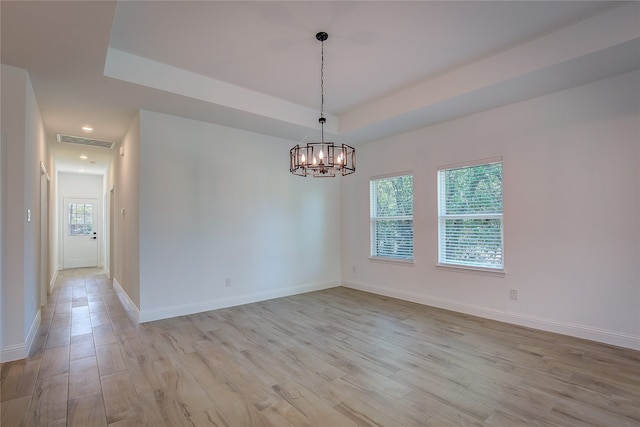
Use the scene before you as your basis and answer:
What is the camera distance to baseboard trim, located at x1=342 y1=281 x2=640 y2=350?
10.2 feet

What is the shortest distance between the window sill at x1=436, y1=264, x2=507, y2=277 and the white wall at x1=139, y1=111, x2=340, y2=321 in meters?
2.31

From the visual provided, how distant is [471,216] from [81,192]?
10.4 meters

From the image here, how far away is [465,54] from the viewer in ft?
10.6

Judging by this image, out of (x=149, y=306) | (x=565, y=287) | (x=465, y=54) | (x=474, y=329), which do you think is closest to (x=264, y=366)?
(x=149, y=306)

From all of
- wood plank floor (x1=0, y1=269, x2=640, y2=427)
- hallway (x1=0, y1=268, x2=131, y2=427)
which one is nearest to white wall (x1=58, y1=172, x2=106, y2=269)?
hallway (x1=0, y1=268, x2=131, y2=427)

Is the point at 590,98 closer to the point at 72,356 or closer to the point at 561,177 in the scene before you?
the point at 561,177

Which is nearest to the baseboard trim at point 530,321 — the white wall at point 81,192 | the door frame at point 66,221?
the white wall at point 81,192

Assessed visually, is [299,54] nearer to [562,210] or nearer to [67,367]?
[562,210]

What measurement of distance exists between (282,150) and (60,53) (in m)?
3.16

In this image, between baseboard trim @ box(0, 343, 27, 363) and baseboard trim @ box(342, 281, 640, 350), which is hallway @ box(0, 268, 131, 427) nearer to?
baseboard trim @ box(0, 343, 27, 363)

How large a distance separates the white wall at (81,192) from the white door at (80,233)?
0.09 meters

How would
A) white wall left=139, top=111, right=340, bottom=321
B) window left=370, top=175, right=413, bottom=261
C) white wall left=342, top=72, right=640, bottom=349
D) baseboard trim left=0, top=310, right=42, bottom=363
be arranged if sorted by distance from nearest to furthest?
baseboard trim left=0, top=310, right=42, bottom=363
white wall left=342, top=72, right=640, bottom=349
white wall left=139, top=111, right=340, bottom=321
window left=370, top=175, right=413, bottom=261

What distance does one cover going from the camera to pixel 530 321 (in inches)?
144

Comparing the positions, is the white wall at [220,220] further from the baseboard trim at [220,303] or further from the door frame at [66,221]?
the door frame at [66,221]
